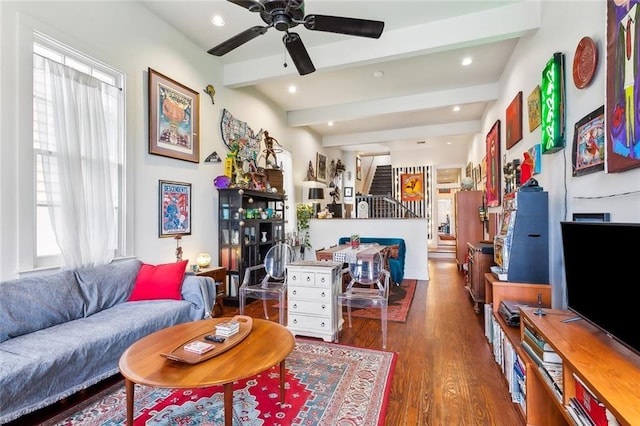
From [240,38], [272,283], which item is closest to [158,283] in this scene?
[272,283]

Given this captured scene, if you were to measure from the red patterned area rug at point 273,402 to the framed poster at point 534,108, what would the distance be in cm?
270

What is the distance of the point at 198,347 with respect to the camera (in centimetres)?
174

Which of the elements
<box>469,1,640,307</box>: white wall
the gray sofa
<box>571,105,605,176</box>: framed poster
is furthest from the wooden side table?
<box>571,105,605,176</box>: framed poster

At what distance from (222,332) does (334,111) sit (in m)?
5.01

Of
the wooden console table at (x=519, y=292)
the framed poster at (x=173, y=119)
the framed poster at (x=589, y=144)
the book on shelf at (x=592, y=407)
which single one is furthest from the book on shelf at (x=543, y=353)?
the framed poster at (x=173, y=119)

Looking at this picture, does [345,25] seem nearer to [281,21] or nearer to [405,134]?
[281,21]

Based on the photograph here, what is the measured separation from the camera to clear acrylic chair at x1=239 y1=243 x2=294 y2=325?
3275 millimetres

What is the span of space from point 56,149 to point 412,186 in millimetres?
9604

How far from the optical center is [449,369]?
2404 mm

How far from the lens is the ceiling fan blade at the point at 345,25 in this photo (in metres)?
2.26

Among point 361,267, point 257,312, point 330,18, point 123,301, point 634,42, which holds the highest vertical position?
point 330,18

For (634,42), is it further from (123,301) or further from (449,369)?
(123,301)

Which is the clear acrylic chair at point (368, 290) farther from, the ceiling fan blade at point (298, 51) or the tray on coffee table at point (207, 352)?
the ceiling fan blade at point (298, 51)

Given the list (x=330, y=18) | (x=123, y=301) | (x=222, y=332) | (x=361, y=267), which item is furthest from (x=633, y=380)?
(x=123, y=301)
